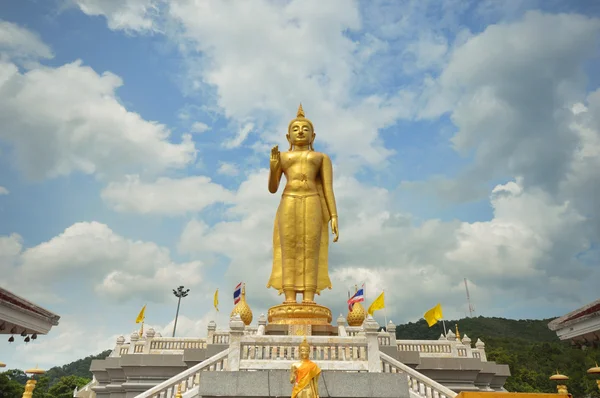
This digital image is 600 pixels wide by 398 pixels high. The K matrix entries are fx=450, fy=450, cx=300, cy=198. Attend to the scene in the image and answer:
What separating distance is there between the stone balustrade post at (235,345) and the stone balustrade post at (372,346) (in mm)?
3087

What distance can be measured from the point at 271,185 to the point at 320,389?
11.5 metres

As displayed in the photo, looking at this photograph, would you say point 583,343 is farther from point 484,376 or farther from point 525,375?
point 525,375

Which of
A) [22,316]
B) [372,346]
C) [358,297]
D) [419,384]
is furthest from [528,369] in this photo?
[22,316]

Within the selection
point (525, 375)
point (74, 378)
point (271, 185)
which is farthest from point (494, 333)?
point (271, 185)

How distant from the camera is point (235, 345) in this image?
10.8 meters

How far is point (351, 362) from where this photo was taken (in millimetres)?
10664

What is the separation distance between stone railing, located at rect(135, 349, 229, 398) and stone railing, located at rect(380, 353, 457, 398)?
387 cm

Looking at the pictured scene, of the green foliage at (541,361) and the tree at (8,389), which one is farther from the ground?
the green foliage at (541,361)

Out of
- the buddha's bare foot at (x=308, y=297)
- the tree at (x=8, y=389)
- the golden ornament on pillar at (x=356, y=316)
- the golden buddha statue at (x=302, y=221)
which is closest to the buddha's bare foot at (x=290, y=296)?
the golden buddha statue at (x=302, y=221)

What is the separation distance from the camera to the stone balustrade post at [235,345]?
34.9ft

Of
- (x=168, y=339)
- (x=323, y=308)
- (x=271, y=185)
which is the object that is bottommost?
(x=168, y=339)

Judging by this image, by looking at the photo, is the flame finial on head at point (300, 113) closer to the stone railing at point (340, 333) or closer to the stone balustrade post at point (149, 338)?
the stone railing at point (340, 333)

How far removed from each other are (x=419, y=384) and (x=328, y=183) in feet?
34.0

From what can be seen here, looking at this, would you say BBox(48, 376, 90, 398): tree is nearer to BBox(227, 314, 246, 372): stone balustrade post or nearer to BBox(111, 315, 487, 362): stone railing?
BBox(111, 315, 487, 362): stone railing
